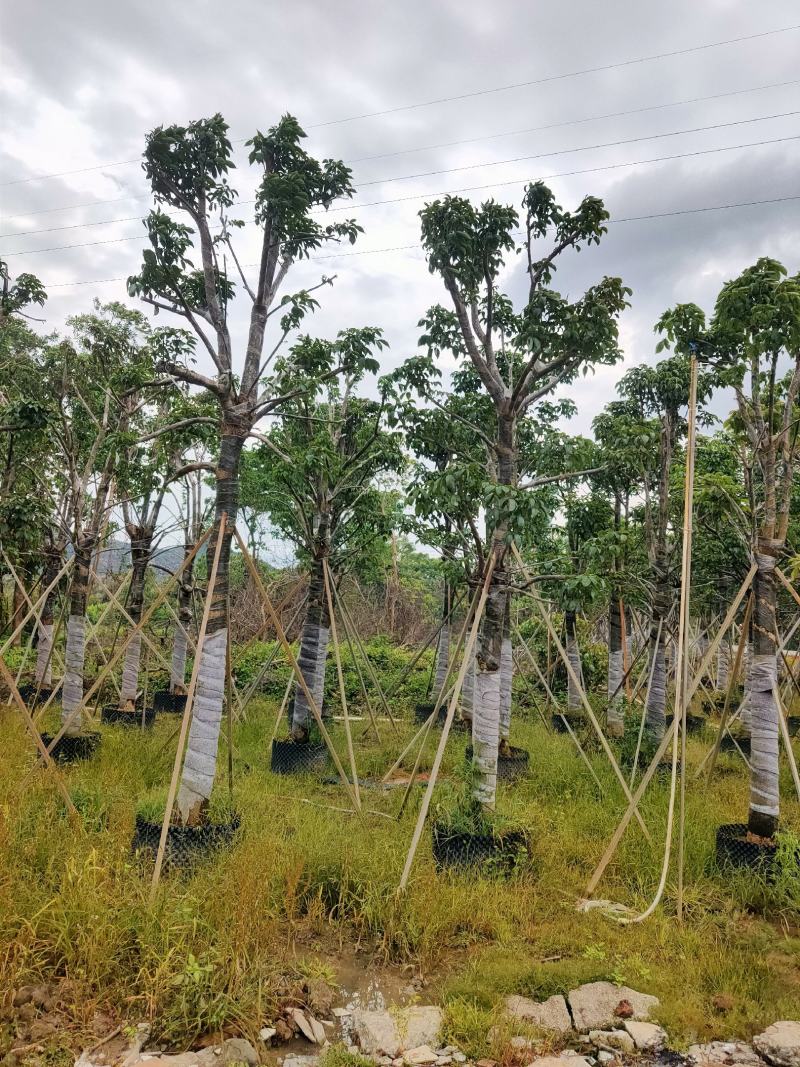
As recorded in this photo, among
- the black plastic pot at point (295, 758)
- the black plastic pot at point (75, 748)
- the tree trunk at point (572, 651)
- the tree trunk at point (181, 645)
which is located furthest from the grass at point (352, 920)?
the tree trunk at point (181, 645)

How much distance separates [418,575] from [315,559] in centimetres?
2017

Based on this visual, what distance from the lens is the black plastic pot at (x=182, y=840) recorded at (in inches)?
208

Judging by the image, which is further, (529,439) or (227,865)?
(529,439)

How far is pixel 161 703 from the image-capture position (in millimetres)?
12805

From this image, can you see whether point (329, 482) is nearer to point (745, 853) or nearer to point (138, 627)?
point (138, 627)

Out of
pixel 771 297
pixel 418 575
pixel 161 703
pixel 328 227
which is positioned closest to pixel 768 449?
pixel 771 297

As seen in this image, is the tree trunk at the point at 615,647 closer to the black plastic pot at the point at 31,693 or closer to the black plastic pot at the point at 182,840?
the black plastic pot at the point at 182,840

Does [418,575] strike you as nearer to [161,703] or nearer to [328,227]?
[161,703]

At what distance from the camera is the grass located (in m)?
3.73

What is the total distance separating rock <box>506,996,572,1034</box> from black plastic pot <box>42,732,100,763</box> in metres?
6.20

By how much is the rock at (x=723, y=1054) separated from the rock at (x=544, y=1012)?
2.28ft

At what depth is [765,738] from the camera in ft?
19.4

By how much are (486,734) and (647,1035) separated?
2817mm

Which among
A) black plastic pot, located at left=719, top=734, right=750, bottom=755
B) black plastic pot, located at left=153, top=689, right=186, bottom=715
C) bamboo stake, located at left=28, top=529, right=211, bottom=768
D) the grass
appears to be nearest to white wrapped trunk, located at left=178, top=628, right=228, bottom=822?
the grass
